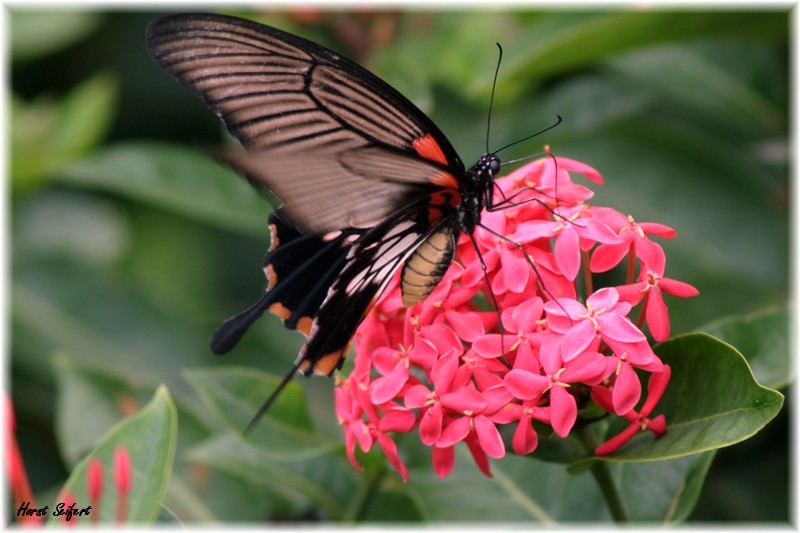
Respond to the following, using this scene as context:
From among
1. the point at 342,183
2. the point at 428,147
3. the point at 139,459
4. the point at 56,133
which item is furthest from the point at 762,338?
the point at 56,133

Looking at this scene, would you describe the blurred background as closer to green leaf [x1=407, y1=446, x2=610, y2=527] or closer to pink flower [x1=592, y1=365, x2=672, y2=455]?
green leaf [x1=407, y1=446, x2=610, y2=527]

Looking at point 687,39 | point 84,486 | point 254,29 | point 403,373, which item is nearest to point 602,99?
point 687,39

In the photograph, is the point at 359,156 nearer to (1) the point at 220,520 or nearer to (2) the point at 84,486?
(2) the point at 84,486

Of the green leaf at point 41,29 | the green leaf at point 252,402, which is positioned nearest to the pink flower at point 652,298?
the green leaf at point 252,402

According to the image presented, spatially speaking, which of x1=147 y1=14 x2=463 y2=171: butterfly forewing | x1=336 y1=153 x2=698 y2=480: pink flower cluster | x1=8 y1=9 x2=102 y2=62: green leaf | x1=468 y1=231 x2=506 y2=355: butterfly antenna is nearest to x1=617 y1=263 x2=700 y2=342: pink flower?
x1=336 y1=153 x2=698 y2=480: pink flower cluster

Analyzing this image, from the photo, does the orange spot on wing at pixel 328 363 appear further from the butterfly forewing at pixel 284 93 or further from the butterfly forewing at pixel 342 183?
the butterfly forewing at pixel 284 93

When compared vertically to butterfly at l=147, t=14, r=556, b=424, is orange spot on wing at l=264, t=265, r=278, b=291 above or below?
below
